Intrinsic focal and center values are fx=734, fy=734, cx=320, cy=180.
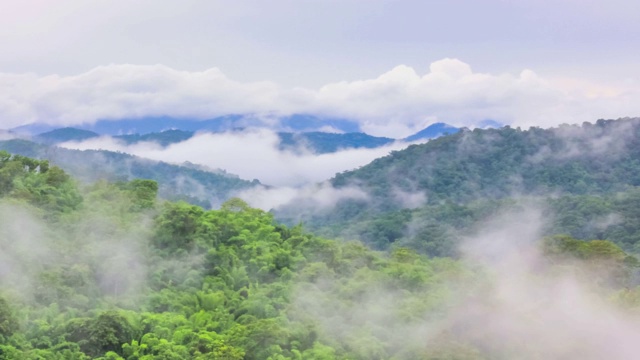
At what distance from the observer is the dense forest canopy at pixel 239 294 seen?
22422 millimetres

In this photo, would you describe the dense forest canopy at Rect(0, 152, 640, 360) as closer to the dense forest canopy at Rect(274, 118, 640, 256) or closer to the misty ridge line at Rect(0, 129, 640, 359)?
the misty ridge line at Rect(0, 129, 640, 359)

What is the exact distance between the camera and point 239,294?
89.2 feet

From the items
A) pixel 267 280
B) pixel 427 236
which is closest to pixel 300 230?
pixel 267 280

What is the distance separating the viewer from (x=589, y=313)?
26.0m

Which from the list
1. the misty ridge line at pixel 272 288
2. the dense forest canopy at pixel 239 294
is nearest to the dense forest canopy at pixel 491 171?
the misty ridge line at pixel 272 288

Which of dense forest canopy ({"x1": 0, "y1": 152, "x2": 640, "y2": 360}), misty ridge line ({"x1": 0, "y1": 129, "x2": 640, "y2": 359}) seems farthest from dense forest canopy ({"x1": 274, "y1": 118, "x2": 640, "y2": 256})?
dense forest canopy ({"x1": 0, "y1": 152, "x2": 640, "y2": 360})

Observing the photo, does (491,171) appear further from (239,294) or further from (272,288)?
(239,294)

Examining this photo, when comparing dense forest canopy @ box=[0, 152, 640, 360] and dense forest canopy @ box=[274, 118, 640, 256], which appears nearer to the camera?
dense forest canopy @ box=[0, 152, 640, 360]

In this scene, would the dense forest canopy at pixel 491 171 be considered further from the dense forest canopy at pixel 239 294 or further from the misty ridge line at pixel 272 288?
the dense forest canopy at pixel 239 294

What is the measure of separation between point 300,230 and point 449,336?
12.1m

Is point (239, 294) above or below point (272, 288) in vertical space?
below

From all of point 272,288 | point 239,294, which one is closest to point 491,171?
point 272,288

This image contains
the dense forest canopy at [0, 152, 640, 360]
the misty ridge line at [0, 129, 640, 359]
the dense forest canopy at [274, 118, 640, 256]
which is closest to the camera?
the dense forest canopy at [0, 152, 640, 360]

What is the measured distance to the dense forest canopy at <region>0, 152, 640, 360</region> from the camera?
2242 centimetres
